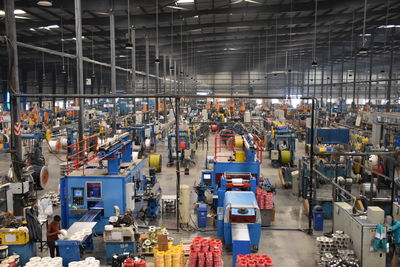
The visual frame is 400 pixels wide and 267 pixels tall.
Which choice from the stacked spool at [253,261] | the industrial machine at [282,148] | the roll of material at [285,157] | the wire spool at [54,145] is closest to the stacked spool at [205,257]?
the stacked spool at [253,261]

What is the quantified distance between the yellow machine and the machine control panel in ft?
6.81

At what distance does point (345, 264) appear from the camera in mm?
8594

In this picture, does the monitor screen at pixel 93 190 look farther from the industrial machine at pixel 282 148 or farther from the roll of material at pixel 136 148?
the roll of material at pixel 136 148

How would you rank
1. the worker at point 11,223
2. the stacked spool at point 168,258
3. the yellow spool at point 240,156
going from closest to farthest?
1. the stacked spool at point 168,258
2. the worker at point 11,223
3. the yellow spool at point 240,156

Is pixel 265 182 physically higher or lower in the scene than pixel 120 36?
lower

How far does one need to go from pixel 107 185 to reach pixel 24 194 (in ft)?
10.7

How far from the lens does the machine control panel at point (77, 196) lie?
431 inches

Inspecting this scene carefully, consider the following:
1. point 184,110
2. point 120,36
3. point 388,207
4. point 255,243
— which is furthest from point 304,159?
point 184,110

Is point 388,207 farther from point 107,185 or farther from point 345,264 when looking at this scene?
point 107,185

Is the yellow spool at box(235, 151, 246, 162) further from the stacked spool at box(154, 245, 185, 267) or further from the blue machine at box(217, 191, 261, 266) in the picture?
the stacked spool at box(154, 245, 185, 267)

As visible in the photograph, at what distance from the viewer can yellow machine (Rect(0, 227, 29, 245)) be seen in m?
8.95

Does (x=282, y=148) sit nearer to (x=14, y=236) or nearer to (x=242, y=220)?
(x=242, y=220)

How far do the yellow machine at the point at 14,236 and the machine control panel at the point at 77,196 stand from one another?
2075mm

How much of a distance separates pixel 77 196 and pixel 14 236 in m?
2.28
